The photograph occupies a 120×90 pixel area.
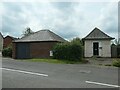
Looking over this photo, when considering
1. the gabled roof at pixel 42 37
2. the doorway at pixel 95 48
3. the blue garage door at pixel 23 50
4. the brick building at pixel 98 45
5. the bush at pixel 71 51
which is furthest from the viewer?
the doorway at pixel 95 48

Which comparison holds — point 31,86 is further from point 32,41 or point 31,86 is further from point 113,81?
point 32,41

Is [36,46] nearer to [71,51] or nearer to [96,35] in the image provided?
[71,51]

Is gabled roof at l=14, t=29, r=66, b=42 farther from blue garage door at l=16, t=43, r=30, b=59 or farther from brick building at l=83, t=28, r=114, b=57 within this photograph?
brick building at l=83, t=28, r=114, b=57

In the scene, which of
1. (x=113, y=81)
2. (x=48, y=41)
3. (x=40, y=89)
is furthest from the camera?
(x=48, y=41)

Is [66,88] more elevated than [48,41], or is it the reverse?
[48,41]

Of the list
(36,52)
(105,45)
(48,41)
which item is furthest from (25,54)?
(105,45)

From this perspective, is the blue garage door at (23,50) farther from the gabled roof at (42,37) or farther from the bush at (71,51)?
the bush at (71,51)

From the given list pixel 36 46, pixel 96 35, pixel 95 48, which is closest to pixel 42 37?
pixel 36 46

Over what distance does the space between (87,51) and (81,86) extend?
22214 millimetres

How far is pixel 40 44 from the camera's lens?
2920 centimetres

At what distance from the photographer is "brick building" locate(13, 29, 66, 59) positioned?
93.4 ft

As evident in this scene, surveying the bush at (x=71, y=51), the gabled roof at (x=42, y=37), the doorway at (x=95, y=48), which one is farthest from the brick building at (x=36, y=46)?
the doorway at (x=95, y=48)

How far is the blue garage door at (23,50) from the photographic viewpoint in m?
30.3

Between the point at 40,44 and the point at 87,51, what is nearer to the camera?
the point at 40,44
